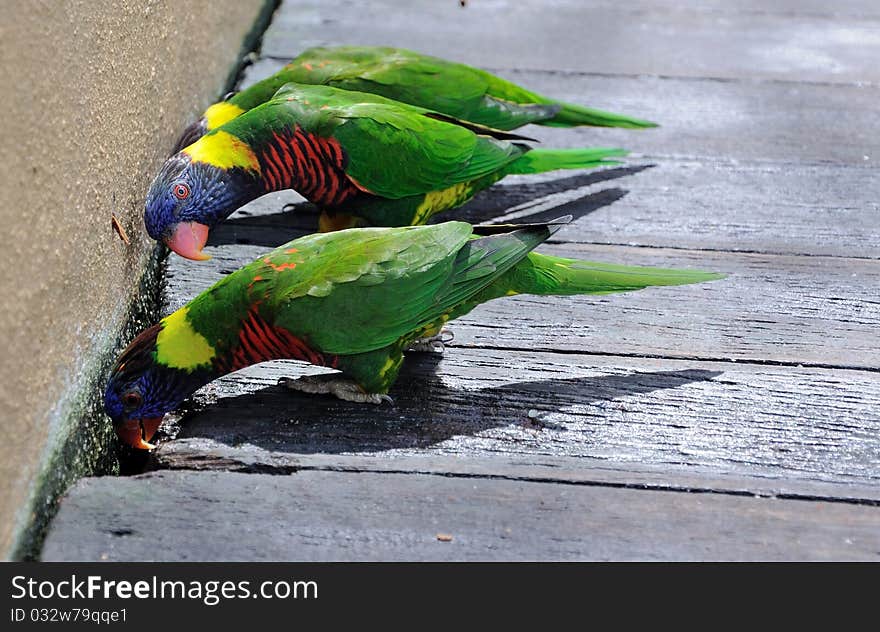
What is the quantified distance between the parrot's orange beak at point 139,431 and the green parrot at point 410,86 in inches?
38.7

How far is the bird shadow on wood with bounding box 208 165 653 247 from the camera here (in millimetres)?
2445

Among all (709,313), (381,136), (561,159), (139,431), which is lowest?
(139,431)

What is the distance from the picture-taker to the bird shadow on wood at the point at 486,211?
2.45 m

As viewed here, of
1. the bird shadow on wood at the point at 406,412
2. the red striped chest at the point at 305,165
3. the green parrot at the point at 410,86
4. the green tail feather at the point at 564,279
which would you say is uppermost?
the green parrot at the point at 410,86

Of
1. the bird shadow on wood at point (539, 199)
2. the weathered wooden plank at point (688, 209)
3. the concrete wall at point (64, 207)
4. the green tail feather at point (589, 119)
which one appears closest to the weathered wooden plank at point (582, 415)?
→ the concrete wall at point (64, 207)

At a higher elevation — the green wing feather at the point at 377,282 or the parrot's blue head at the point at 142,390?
the green wing feather at the point at 377,282

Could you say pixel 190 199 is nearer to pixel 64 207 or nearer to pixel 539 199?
pixel 64 207

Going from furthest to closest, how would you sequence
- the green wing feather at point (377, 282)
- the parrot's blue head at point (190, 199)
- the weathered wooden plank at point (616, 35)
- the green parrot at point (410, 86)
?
the weathered wooden plank at point (616, 35) → the green parrot at point (410, 86) → the parrot's blue head at point (190, 199) → the green wing feather at point (377, 282)

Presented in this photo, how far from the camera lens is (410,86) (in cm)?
260

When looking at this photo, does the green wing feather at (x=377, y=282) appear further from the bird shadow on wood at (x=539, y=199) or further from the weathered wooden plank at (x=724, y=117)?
the weathered wooden plank at (x=724, y=117)

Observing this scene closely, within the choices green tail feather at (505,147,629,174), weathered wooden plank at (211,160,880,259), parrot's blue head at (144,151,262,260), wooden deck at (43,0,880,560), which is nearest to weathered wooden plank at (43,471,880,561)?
wooden deck at (43,0,880,560)

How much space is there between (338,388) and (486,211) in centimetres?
89

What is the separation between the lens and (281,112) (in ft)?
7.63

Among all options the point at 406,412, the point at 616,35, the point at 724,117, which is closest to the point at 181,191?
the point at 406,412
